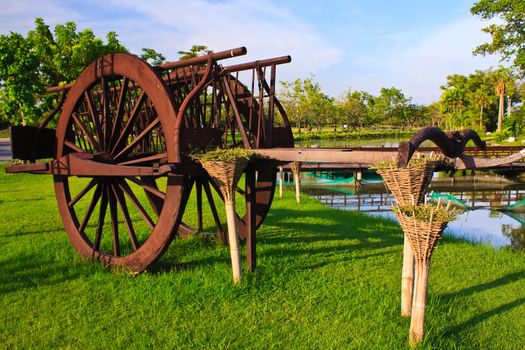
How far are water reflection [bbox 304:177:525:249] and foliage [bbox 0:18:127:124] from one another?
14.5 metres

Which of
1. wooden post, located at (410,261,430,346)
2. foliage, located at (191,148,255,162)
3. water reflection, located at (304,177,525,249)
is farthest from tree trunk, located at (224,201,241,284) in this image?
water reflection, located at (304,177,525,249)

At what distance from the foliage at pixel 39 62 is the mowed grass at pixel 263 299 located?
54.1 ft

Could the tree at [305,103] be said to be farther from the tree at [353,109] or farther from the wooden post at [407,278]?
the wooden post at [407,278]

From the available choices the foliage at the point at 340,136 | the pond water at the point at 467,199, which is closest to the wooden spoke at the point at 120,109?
the pond water at the point at 467,199

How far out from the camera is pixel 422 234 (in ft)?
11.1

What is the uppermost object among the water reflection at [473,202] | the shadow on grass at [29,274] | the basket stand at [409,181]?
the basket stand at [409,181]

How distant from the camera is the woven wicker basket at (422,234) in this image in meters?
3.33

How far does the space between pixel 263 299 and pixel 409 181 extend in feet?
7.06

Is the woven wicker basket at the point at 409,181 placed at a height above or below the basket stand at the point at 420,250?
above

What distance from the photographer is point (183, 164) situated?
4.88m

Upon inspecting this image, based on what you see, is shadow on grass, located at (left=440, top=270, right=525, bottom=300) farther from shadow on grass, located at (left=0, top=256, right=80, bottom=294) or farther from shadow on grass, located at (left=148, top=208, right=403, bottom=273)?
shadow on grass, located at (left=0, top=256, right=80, bottom=294)

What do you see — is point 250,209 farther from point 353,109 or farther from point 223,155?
point 353,109

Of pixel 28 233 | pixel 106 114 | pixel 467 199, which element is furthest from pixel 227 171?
pixel 467 199

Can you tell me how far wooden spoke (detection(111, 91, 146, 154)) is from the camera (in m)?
5.21
